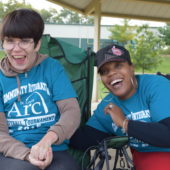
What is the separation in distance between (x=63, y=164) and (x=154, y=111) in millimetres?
584

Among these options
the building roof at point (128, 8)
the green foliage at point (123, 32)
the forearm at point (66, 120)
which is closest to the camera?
the forearm at point (66, 120)

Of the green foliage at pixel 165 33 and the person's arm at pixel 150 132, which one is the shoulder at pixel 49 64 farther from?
the green foliage at pixel 165 33

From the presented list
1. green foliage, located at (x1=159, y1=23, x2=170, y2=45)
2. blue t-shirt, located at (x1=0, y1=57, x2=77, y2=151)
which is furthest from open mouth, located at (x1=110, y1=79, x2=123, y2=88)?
green foliage, located at (x1=159, y1=23, x2=170, y2=45)

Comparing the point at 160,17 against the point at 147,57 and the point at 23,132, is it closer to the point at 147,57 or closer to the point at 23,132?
the point at 147,57

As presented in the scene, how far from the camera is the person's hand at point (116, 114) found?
1777mm

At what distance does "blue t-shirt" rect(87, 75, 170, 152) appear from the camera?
180 centimetres

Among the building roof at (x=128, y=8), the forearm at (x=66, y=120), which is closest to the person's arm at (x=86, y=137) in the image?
the forearm at (x=66, y=120)

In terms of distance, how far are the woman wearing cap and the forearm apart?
0.74 ft

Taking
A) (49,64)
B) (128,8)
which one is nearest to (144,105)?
(49,64)

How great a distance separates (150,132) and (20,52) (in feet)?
2.65

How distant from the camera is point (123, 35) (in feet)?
68.8

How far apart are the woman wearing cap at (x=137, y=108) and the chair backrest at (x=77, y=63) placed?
0.35 meters

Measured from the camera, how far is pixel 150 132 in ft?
5.60

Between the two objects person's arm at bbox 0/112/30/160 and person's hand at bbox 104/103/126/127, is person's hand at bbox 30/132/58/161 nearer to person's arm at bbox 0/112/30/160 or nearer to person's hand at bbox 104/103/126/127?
person's arm at bbox 0/112/30/160
